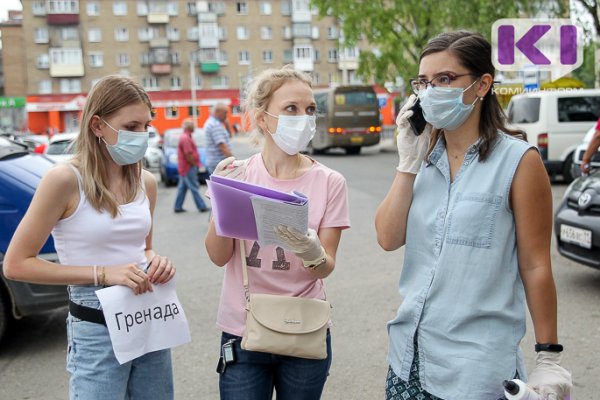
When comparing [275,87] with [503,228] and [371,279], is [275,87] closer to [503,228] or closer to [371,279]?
[503,228]

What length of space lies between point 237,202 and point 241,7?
241 feet

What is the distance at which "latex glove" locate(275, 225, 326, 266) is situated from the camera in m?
2.18

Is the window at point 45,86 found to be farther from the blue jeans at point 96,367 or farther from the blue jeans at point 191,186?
the blue jeans at point 96,367


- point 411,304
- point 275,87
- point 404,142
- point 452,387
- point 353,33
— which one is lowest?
point 452,387

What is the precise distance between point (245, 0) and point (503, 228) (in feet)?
241

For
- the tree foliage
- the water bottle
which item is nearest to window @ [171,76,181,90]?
the tree foliage

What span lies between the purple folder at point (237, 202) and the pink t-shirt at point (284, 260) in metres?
0.18

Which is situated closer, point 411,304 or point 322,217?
point 411,304

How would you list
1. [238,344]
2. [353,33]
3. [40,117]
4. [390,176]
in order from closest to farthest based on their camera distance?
[238,344] → [390,176] → [353,33] → [40,117]

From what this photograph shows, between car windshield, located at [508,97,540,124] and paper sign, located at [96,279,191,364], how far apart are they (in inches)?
543

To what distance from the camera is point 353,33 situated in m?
29.3

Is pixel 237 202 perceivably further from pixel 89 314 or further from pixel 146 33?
pixel 146 33

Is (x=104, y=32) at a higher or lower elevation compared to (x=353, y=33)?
higher

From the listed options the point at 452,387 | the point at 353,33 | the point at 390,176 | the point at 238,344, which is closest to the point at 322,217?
the point at 238,344
